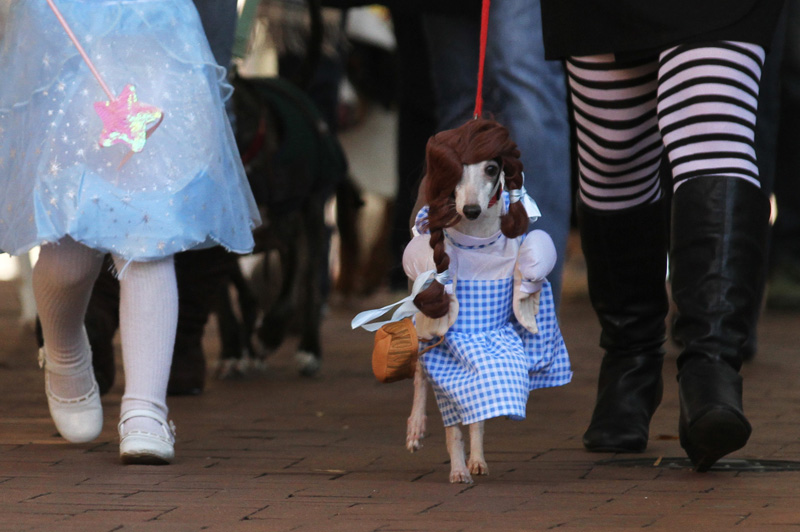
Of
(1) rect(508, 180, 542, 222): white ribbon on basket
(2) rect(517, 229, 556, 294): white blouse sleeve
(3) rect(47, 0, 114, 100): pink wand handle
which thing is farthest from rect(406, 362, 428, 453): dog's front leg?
(3) rect(47, 0, 114, 100): pink wand handle

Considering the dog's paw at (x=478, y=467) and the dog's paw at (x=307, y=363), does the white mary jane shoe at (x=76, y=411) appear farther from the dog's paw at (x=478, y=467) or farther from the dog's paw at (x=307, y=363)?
the dog's paw at (x=307, y=363)

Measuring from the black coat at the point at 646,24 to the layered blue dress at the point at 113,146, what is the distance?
870 millimetres

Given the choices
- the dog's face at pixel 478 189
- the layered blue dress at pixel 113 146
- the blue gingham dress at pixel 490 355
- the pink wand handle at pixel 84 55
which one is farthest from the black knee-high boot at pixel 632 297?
the pink wand handle at pixel 84 55

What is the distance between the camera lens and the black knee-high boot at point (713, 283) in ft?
8.54

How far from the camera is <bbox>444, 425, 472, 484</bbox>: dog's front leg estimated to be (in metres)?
2.67

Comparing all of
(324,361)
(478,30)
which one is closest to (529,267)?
(478,30)

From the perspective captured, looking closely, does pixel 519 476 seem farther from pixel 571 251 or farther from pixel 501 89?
pixel 571 251

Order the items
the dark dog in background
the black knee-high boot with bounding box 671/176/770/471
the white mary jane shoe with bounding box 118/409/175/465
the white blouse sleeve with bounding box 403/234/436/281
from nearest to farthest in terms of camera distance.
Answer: the black knee-high boot with bounding box 671/176/770/471 → the white blouse sleeve with bounding box 403/234/436/281 → the white mary jane shoe with bounding box 118/409/175/465 → the dark dog in background

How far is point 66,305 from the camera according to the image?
317 cm

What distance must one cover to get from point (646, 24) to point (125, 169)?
1245 mm

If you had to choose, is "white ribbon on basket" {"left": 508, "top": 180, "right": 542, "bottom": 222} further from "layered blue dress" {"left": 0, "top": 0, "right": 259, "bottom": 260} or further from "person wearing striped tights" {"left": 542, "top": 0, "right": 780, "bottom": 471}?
"layered blue dress" {"left": 0, "top": 0, "right": 259, "bottom": 260}

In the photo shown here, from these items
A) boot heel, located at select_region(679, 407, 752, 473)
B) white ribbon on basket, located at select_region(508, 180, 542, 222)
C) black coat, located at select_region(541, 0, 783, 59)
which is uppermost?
black coat, located at select_region(541, 0, 783, 59)

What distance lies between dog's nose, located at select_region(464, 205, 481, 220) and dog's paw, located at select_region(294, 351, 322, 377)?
2324 mm

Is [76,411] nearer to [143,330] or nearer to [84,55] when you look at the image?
[143,330]
